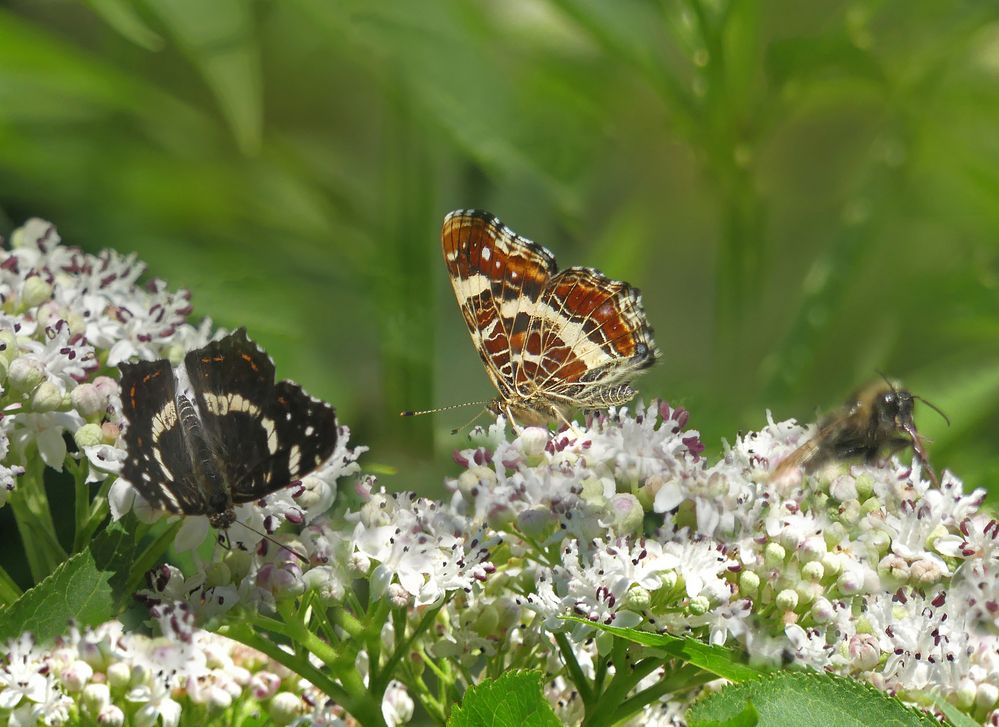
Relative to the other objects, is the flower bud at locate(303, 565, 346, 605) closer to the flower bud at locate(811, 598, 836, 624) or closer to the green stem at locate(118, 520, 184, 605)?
the green stem at locate(118, 520, 184, 605)

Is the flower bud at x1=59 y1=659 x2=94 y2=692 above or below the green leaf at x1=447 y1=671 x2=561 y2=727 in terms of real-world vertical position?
above

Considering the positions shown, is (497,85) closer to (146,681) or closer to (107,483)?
(107,483)

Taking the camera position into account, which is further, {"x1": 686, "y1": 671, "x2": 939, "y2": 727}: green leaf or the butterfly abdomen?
the butterfly abdomen

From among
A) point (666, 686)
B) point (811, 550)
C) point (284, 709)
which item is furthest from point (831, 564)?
point (284, 709)

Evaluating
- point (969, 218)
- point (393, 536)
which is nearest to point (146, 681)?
point (393, 536)

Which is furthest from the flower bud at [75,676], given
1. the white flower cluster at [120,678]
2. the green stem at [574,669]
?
the green stem at [574,669]

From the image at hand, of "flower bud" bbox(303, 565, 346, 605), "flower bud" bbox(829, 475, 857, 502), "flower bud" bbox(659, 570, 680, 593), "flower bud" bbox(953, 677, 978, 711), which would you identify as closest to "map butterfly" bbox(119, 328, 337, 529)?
"flower bud" bbox(303, 565, 346, 605)

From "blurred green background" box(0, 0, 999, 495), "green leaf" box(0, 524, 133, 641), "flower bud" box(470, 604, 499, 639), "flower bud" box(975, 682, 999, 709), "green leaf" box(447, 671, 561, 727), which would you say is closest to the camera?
"green leaf" box(447, 671, 561, 727)

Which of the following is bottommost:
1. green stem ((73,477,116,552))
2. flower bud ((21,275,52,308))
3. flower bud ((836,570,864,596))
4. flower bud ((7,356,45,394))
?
flower bud ((836,570,864,596))
